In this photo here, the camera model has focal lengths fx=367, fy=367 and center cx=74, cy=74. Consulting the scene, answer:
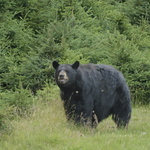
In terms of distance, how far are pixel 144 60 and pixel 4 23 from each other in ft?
19.5

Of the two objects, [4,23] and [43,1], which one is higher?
[43,1]

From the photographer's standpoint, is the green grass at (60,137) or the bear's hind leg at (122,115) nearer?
the green grass at (60,137)

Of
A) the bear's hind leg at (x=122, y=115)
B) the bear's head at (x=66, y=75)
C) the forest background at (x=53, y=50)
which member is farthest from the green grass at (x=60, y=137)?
the forest background at (x=53, y=50)

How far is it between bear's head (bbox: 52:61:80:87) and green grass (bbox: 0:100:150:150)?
3.09ft

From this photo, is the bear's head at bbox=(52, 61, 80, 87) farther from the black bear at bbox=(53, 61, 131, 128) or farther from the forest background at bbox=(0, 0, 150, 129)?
the forest background at bbox=(0, 0, 150, 129)

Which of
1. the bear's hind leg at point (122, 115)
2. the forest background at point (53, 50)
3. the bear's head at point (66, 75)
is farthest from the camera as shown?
the forest background at point (53, 50)

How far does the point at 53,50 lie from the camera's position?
1285 cm

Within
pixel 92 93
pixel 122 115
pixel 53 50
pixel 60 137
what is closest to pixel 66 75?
pixel 92 93

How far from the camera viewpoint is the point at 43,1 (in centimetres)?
1808

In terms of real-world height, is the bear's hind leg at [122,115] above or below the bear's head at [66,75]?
below

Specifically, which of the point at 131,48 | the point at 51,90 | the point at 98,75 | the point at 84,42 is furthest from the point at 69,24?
the point at 98,75

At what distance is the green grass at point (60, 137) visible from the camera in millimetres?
6695

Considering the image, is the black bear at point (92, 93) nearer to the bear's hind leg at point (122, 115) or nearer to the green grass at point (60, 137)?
the bear's hind leg at point (122, 115)

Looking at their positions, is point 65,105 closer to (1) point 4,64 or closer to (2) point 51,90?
(2) point 51,90
